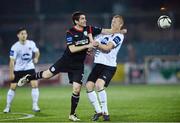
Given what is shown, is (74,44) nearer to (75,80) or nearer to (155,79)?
(75,80)

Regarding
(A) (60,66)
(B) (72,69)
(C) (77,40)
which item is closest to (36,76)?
(A) (60,66)

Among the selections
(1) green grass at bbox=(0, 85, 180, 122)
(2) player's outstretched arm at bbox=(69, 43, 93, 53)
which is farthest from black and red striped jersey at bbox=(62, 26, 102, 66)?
(1) green grass at bbox=(0, 85, 180, 122)

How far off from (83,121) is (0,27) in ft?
75.2

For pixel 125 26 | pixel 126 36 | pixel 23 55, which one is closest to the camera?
pixel 23 55

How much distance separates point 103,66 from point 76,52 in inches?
35.9

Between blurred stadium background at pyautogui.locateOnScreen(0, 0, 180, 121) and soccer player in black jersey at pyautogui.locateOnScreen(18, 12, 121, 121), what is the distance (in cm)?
1718

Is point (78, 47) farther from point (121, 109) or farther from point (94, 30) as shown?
point (121, 109)

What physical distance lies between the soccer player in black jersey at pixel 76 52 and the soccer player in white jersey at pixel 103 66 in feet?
0.87

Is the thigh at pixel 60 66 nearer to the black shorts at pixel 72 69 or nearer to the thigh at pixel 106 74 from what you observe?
the black shorts at pixel 72 69

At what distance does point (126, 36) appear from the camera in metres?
35.6

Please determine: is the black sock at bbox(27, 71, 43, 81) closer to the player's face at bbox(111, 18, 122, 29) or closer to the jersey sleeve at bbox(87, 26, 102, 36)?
the jersey sleeve at bbox(87, 26, 102, 36)

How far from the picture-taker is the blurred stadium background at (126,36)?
33.6 m

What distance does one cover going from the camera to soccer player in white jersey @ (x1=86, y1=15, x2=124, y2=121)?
14711mm

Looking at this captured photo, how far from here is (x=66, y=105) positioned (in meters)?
19.6
